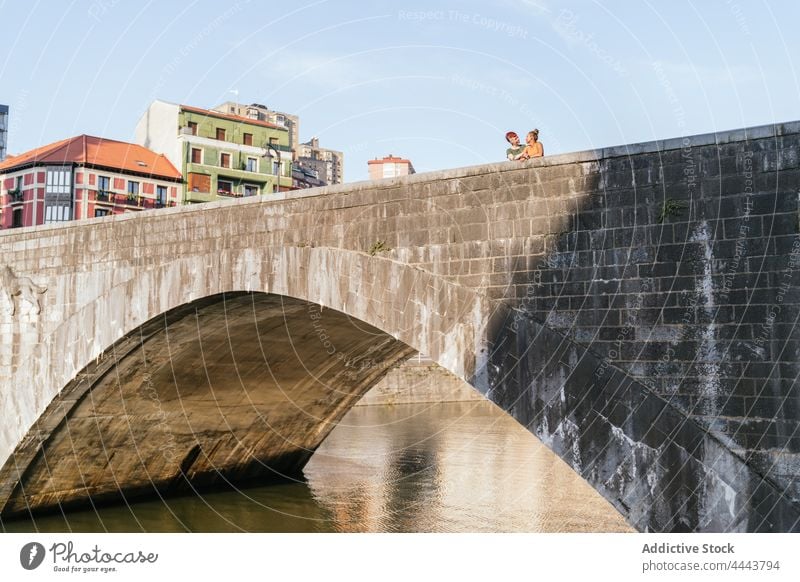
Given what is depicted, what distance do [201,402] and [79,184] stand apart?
23176 mm

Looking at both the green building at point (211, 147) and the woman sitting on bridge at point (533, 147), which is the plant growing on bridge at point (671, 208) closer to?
the woman sitting on bridge at point (533, 147)

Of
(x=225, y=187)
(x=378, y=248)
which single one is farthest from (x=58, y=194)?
(x=378, y=248)

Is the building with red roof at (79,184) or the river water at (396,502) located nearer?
the river water at (396,502)

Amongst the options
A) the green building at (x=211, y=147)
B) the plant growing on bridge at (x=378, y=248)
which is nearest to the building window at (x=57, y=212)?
the green building at (x=211, y=147)

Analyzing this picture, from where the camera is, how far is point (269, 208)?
13.7 metres

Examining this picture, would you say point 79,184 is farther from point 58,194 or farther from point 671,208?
point 671,208

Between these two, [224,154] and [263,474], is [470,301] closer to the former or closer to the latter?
[263,474]

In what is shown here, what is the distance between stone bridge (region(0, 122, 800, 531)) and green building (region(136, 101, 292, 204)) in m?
25.5

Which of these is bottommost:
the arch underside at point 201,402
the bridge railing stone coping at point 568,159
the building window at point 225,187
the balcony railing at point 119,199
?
the arch underside at point 201,402

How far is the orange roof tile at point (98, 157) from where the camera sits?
40531 mm

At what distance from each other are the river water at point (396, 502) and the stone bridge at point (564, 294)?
163 inches

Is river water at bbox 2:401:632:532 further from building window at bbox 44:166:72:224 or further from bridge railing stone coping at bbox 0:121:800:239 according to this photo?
building window at bbox 44:166:72:224

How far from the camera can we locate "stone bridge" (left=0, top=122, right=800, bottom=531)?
871cm

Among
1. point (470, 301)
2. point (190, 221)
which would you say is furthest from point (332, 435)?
point (470, 301)
